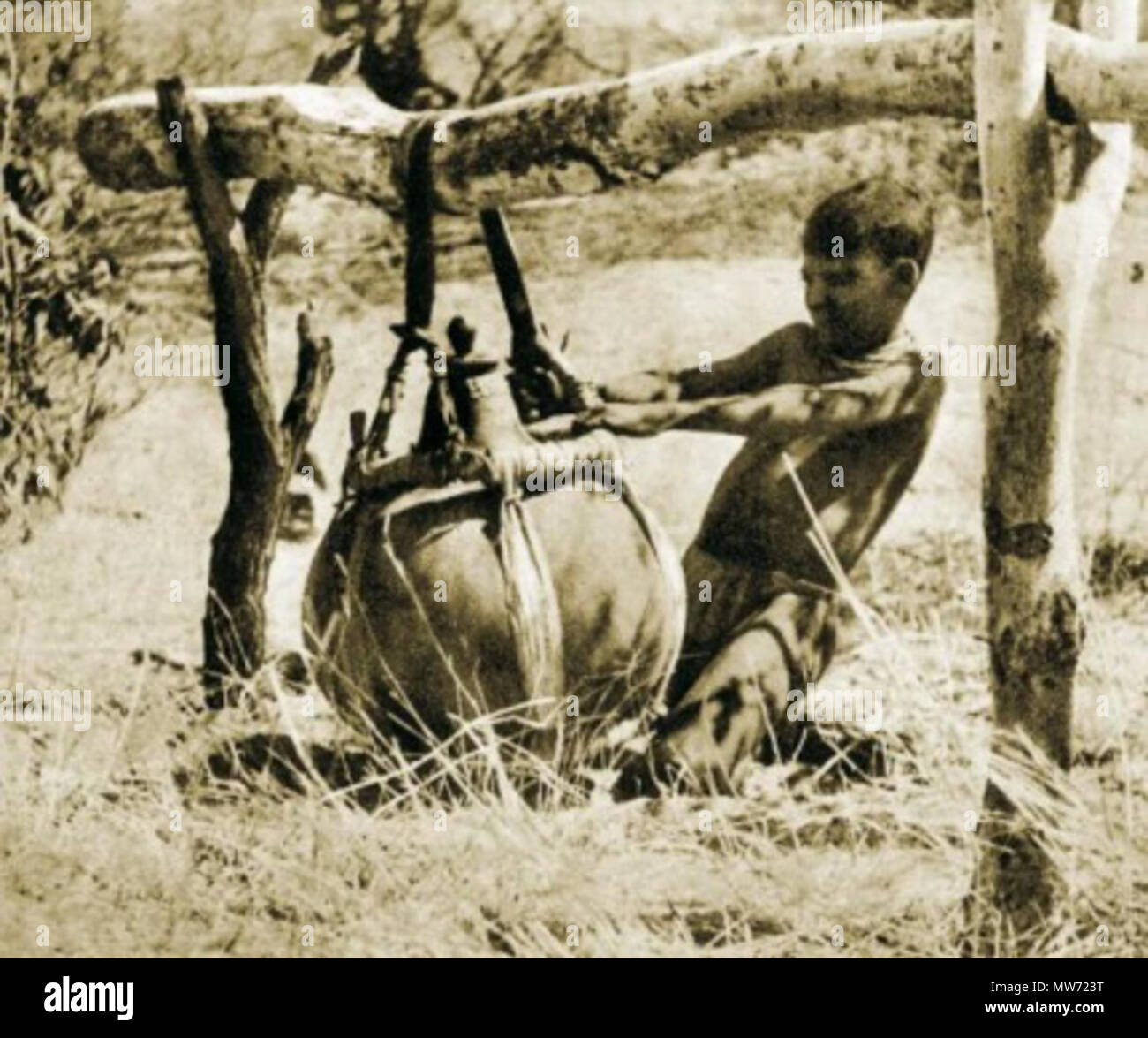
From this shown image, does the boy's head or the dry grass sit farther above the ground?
the boy's head

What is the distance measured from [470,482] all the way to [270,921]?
3.19 feet

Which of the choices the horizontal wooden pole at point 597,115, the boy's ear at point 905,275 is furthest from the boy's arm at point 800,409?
the horizontal wooden pole at point 597,115

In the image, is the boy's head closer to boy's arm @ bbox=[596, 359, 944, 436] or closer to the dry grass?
boy's arm @ bbox=[596, 359, 944, 436]

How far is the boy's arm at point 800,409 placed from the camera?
14.6 ft

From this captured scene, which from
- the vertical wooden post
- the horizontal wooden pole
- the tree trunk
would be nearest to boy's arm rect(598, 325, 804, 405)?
the horizontal wooden pole

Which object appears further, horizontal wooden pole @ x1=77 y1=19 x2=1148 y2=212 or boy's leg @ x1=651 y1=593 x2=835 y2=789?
boy's leg @ x1=651 y1=593 x2=835 y2=789

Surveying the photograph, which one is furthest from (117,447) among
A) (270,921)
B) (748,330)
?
(748,330)

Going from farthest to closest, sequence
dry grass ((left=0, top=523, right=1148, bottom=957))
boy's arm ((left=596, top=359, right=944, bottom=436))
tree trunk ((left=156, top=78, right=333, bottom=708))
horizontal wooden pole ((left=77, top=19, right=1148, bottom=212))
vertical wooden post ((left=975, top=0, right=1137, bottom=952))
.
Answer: tree trunk ((left=156, top=78, right=333, bottom=708)) < boy's arm ((left=596, top=359, right=944, bottom=436)) < dry grass ((left=0, top=523, right=1148, bottom=957)) < horizontal wooden pole ((left=77, top=19, right=1148, bottom=212)) < vertical wooden post ((left=975, top=0, right=1137, bottom=952))

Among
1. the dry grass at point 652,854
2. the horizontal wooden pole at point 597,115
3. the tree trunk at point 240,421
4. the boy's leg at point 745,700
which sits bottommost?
the dry grass at point 652,854

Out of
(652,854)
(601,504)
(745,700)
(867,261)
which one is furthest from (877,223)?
(652,854)

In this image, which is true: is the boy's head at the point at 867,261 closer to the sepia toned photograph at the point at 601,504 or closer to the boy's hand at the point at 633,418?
the sepia toned photograph at the point at 601,504

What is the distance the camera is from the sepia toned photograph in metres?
4.25

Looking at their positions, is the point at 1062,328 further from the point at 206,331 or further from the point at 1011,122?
the point at 206,331
